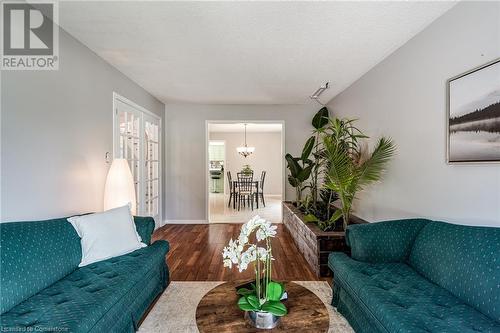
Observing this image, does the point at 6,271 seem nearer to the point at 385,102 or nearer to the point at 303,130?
the point at 385,102

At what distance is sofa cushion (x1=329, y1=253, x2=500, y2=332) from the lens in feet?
4.28

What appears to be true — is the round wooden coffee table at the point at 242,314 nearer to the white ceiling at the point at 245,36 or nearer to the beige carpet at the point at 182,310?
the beige carpet at the point at 182,310

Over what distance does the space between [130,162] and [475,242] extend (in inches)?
159

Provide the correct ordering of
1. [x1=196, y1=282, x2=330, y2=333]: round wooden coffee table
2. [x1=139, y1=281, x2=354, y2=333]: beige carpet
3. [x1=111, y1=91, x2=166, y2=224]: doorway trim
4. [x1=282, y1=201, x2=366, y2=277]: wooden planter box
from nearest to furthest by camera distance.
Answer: [x1=196, y1=282, x2=330, y2=333]: round wooden coffee table < [x1=139, y1=281, x2=354, y2=333]: beige carpet < [x1=282, y1=201, x2=366, y2=277]: wooden planter box < [x1=111, y1=91, x2=166, y2=224]: doorway trim

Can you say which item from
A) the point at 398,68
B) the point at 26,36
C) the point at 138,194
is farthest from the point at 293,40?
the point at 138,194

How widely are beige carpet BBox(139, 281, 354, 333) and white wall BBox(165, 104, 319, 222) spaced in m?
2.77

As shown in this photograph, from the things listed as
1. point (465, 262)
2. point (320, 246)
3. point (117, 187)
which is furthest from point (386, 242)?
point (117, 187)

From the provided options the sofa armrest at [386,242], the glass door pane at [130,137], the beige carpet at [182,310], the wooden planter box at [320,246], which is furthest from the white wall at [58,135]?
the sofa armrest at [386,242]

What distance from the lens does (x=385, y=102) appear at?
9.95 ft

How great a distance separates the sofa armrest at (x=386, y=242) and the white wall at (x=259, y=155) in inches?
322

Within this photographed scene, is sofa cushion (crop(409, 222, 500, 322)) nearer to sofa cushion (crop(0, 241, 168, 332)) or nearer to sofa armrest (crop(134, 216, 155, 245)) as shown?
sofa cushion (crop(0, 241, 168, 332))

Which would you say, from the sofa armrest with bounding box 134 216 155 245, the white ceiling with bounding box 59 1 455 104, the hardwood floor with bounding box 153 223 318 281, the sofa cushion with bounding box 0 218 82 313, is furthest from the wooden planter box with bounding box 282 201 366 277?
the sofa cushion with bounding box 0 218 82 313

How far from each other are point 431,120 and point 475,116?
0.44 meters

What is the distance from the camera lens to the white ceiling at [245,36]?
80.6 inches
